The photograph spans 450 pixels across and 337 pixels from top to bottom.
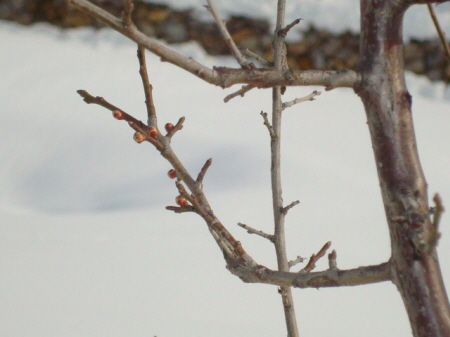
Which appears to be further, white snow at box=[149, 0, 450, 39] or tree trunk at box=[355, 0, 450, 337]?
white snow at box=[149, 0, 450, 39]

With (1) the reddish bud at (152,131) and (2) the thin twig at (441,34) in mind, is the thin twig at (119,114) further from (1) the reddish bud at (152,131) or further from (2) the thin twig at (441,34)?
(2) the thin twig at (441,34)

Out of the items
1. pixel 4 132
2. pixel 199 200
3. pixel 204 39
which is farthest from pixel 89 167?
pixel 199 200

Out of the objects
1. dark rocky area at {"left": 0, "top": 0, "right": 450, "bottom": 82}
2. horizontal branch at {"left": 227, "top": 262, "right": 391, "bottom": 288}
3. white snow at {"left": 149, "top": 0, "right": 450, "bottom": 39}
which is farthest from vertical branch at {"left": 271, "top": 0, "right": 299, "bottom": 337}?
white snow at {"left": 149, "top": 0, "right": 450, "bottom": 39}

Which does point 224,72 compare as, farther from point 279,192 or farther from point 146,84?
point 279,192

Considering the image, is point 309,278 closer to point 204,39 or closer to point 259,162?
point 259,162

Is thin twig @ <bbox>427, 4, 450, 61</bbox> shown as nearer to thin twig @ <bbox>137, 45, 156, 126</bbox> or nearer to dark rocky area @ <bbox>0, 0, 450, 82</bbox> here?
thin twig @ <bbox>137, 45, 156, 126</bbox>

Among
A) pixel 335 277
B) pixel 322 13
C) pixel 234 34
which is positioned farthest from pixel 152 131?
pixel 322 13
